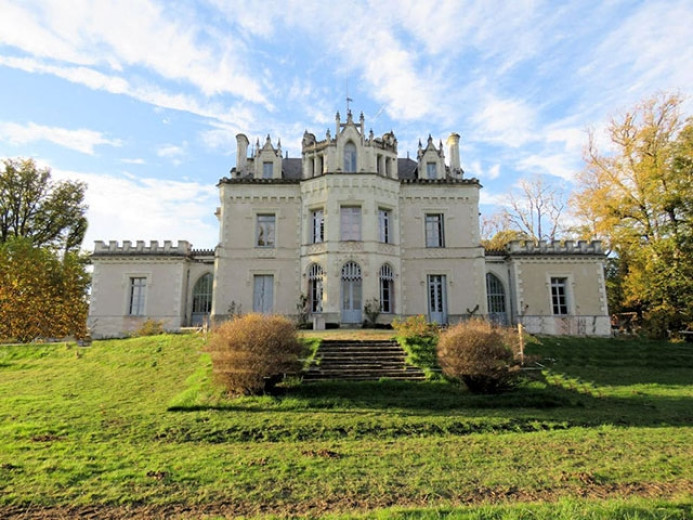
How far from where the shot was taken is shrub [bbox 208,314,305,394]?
34.2ft

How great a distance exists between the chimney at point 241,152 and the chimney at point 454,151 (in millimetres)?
11726

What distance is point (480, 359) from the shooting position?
11.0 m

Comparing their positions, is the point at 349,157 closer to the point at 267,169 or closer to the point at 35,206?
the point at 267,169

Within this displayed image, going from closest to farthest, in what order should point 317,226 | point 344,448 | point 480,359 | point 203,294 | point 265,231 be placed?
point 344,448 → point 480,359 → point 317,226 → point 265,231 → point 203,294

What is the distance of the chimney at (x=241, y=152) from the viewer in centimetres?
2492

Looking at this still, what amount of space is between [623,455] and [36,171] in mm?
36175

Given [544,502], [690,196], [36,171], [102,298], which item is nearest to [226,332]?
[544,502]

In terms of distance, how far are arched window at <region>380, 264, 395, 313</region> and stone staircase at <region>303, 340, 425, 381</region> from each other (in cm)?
679

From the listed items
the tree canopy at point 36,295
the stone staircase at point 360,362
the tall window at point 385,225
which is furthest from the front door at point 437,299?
the tree canopy at point 36,295

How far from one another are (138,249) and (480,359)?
20.1 m

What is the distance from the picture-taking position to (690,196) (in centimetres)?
2173

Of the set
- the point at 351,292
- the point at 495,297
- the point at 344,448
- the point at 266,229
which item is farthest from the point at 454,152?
the point at 344,448

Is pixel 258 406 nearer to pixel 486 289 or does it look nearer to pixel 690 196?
pixel 486 289

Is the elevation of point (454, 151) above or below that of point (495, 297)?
above
